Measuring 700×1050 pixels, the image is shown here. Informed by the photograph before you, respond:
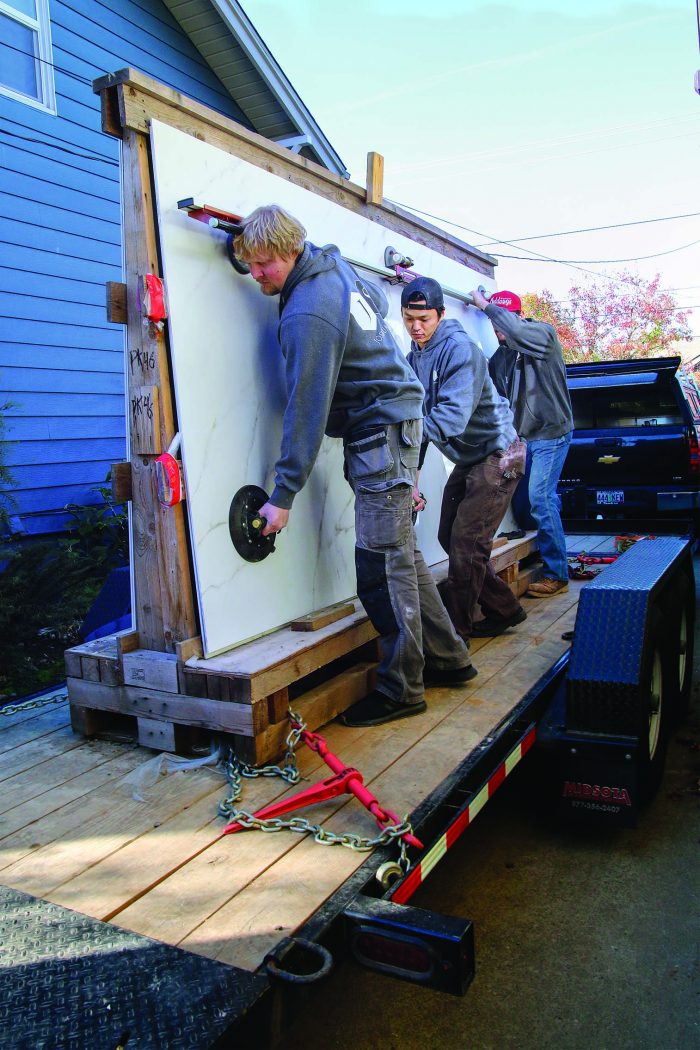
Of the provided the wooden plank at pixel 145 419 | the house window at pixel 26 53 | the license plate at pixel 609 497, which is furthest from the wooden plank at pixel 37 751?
the house window at pixel 26 53

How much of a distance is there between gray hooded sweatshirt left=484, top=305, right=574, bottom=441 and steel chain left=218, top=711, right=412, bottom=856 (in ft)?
11.1

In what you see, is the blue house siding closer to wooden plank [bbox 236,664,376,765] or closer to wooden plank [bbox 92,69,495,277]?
wooden plank [bbox 92,69,495,277]

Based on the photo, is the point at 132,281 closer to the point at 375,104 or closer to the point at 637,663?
the point at 637,663

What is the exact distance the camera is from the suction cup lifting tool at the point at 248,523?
10.4 feet

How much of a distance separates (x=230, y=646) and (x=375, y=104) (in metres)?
40.8

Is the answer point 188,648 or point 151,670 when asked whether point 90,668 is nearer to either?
point 151,670

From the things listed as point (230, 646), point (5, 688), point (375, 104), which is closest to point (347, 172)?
point (5, 688)

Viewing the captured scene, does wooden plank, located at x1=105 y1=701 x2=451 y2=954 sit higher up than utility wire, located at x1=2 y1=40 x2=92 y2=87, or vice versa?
utility wire, located at x1=2 y1=40 x2=92 y2=87

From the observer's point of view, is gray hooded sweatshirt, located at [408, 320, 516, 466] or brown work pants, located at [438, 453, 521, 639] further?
brown work pants, located at [438, 453, 521, 639]

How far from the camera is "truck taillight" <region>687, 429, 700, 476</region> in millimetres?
7562

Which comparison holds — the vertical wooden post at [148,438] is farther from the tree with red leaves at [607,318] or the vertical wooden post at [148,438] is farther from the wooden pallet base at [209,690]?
the tree with red leaves at [607,318]

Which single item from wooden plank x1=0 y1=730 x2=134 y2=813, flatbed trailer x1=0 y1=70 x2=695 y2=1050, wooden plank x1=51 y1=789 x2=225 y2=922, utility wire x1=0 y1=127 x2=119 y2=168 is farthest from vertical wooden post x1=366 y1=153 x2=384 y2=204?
utility wire x1=0 y1=127 x2=119 y2=168

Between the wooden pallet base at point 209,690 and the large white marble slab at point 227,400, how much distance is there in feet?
0.50

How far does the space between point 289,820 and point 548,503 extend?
11.9ft
